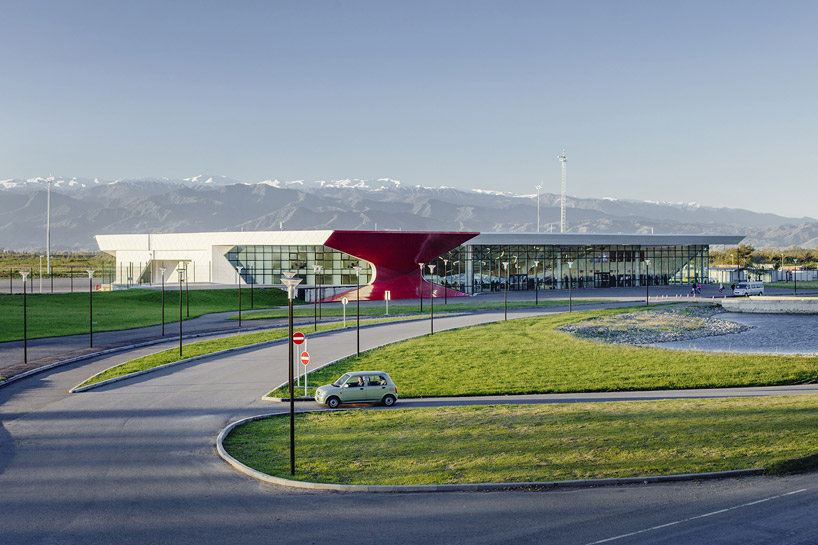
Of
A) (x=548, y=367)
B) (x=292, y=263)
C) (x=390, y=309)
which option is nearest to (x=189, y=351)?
(x=548, y=367)

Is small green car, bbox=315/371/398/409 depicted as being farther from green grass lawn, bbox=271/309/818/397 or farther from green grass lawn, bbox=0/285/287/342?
green grass lawn, bbox=0/285/287/342

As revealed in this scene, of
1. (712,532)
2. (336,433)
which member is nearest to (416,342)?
(336,433)

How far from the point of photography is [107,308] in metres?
64.9

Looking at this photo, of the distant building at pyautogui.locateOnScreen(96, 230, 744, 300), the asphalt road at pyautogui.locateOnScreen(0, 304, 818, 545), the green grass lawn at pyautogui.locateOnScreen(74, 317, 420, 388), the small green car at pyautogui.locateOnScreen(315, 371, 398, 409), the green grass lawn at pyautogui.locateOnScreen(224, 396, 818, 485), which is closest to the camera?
the asphalt road at pyautogui.locateOnScreen(0, 304, 818, 545)

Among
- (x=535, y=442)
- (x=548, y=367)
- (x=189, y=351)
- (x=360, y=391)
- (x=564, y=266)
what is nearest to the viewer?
(x=535, y=442)

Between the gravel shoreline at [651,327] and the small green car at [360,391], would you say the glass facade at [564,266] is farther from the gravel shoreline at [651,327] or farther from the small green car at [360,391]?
the small green car at [360,391]

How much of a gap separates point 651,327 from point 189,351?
113 feet

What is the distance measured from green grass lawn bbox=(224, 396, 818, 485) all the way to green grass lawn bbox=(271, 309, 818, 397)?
5.89 metres

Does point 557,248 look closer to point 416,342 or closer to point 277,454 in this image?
point 416,342

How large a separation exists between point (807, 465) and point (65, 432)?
22.4 m

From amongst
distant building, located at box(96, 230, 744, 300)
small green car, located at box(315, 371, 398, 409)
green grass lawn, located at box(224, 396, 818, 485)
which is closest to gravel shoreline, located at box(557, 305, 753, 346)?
A: distant building, located at box(96, 230, 744, 300)

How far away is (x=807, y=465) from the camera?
16.4m

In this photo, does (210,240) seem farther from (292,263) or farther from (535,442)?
(535,442)

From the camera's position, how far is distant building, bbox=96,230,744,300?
7719cm
